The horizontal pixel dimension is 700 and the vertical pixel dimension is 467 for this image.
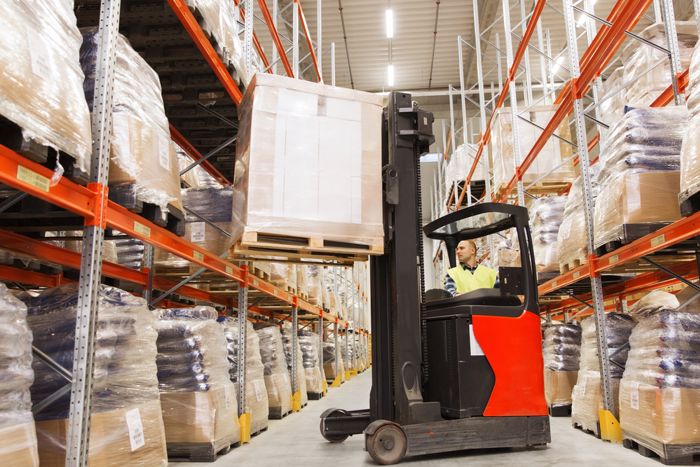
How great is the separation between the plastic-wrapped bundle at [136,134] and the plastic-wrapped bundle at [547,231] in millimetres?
4883

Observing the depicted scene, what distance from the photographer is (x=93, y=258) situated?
276 cm

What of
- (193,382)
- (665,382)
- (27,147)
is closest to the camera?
(27,147)

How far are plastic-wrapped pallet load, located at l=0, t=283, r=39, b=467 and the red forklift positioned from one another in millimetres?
2159

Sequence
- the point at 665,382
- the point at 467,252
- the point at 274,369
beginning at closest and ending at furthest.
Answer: the point at 665,382 → the point at 467,252 → the point at 274,369

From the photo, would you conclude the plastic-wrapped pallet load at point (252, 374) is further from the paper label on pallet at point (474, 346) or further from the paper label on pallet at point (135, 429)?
the paper label on pallet at point (474, 346)

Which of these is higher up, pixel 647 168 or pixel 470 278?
pixel 647 168

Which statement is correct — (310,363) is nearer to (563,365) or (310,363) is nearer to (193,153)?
(563,365)

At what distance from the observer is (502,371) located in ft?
13.1

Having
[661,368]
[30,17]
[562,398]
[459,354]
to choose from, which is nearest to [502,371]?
[459,354]

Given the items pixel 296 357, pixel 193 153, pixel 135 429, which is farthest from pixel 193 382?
pixel 296 357

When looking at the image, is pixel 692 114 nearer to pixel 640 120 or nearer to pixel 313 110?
pixel 640 120

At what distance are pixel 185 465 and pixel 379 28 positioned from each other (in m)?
13.8

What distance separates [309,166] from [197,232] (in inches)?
70.6

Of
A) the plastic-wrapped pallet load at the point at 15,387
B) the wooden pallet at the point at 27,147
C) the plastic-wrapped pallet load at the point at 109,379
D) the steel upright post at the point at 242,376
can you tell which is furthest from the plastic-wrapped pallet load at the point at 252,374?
the wooden pallet at the point at 27,147
